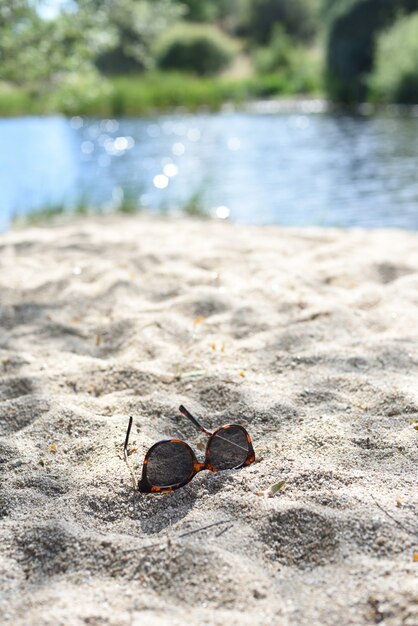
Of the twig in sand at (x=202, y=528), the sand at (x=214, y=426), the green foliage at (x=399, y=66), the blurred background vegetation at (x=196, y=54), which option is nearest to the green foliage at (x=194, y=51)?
the blurred background vegetation at (x=196, y=54)

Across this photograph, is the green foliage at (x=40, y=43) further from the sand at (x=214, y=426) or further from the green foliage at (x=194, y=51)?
the green foliage at (x=194, y=51)

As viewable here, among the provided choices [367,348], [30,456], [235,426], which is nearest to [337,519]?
[235,426]

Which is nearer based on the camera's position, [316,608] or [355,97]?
[316,608]

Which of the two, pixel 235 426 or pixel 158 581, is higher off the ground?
pixel 235 426

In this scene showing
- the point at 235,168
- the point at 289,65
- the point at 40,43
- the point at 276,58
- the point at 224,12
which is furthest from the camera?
the point at 224,12

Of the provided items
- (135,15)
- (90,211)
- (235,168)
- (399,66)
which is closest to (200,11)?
(399,66)

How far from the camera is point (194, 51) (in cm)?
3431

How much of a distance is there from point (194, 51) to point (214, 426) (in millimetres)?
34403

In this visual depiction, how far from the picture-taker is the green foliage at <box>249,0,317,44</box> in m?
38.4

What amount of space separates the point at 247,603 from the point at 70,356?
1.73 m

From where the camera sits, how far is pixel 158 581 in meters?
1.76

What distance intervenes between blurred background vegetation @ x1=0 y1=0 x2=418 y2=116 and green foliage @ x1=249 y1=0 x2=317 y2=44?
6 centimetres

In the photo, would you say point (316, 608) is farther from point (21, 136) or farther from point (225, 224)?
point (21, 136)

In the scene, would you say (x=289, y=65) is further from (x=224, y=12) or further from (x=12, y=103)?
(x=12, y=103)
